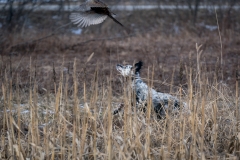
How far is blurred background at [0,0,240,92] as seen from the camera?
820 centimetres

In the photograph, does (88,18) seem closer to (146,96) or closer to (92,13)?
(92,13)

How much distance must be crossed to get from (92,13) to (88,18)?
11 cm

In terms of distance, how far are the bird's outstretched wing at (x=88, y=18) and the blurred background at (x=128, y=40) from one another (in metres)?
0.62

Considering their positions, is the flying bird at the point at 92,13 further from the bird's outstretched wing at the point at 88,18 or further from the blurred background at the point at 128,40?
the blurred background at the point at 128,40

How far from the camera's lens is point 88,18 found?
5.24 m

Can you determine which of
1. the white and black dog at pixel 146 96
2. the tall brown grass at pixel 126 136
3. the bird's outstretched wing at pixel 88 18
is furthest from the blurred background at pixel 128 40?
Result: the tall brown grass at pixel 126 136

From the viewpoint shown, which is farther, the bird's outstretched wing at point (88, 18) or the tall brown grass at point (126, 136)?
the bird's outstretched wing at point (88, 18)

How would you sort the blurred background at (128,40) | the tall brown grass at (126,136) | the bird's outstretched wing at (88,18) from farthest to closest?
the blurred background at (128,40) < the bird's outstretched wing at (88,18) < the tall brown grass at (126,136)

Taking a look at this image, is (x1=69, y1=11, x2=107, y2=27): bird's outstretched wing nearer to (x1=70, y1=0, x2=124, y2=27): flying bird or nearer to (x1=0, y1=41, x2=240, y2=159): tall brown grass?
(x1=70, y1=0, x2=124, y2=27): flying bird

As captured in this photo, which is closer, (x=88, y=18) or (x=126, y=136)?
(x=126, y=136)

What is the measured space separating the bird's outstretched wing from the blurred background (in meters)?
0.62

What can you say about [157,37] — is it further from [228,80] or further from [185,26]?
[228,80]

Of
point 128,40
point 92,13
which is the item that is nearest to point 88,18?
point 92,13

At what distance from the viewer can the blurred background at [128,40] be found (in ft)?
26.9
